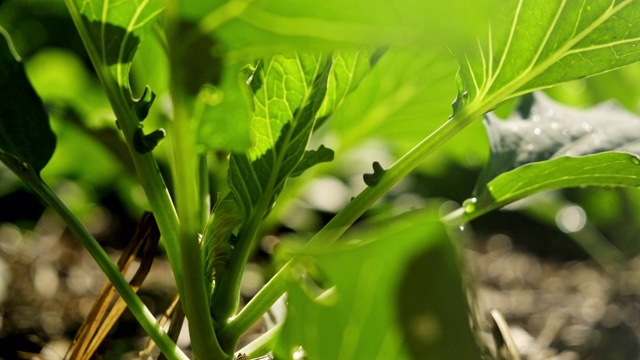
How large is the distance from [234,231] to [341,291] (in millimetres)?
183

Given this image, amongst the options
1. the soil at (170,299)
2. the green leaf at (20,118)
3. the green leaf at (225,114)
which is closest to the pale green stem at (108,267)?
the green leaf at (20,118)

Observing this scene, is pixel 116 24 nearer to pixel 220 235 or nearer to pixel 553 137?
pixel 220 235

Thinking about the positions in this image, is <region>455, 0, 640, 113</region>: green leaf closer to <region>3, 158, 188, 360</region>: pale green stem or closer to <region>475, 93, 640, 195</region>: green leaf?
<region>475, 93, 640, 195</region>: green leaf

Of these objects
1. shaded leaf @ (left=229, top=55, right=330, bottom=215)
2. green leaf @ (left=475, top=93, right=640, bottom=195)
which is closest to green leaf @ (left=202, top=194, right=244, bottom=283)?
shaded leaf @ (left=229, top=55, right=330, bottom=215)

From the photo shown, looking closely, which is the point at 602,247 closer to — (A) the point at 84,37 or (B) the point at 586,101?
(B) the point at 586,101

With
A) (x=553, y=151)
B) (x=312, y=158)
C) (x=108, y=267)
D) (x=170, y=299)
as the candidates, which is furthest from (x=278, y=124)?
(x=170, y=299)

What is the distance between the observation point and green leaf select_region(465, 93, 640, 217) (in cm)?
46

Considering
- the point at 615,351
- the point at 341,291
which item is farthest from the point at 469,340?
the point at 615,351

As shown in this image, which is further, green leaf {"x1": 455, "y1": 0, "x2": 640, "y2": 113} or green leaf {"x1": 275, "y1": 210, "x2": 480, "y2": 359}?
green leaf {"x1": 455, "y1": 0, "x2": 640, "y2": 113}

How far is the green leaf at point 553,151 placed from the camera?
459 mm

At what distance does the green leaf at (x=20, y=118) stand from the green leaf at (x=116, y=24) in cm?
17

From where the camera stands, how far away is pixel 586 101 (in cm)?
138

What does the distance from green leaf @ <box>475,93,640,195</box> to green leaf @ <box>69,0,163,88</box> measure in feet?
1.07

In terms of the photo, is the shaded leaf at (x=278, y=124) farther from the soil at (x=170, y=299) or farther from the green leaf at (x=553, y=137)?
the soil at (x=170, y=299)
